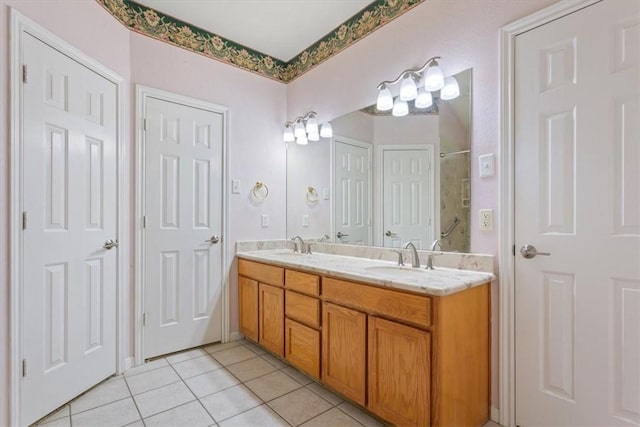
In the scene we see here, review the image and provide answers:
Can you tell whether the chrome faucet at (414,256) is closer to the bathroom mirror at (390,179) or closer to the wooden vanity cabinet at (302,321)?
the bathroom mirror at (390,179)

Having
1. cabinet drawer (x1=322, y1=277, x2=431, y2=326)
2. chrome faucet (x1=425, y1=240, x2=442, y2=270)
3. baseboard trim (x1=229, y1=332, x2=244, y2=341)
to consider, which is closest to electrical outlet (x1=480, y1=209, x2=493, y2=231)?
chrome faucet (x1=425, y1=240, x2=442, y2=270)

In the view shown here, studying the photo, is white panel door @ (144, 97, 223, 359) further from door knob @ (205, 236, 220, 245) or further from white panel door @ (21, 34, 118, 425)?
white panel door @ (21, 34, 118, 425)

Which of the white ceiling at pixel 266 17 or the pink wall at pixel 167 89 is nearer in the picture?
the pink wall at pixel 167 89

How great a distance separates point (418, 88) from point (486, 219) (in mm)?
929

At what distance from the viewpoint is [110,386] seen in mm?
2004

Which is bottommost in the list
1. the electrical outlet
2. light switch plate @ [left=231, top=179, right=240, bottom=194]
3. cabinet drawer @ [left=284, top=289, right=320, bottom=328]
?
cabinet drawer @ [left=284, top=289, right=320, bottom=328]

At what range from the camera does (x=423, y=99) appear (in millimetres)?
1953

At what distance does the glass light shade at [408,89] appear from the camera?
1.94 meters

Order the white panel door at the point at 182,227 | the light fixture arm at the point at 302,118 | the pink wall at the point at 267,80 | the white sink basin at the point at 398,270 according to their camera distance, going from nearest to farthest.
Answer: the pink wall at the point at 267,80
the white sink basin at the point at 398,270
the white panel door at the point at 182,227
the light fixture arm at the point at 302,118

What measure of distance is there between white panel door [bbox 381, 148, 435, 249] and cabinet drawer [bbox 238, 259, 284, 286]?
809 mm

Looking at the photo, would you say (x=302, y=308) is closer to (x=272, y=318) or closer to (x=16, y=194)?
(x=272, y=318)

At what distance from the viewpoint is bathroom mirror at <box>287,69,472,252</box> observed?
1.83 meters

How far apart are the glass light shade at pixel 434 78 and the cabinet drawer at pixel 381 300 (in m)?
1.21

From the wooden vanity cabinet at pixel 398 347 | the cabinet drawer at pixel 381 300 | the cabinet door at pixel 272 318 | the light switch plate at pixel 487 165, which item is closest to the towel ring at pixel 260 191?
the cabinet door at pixel 272 318
